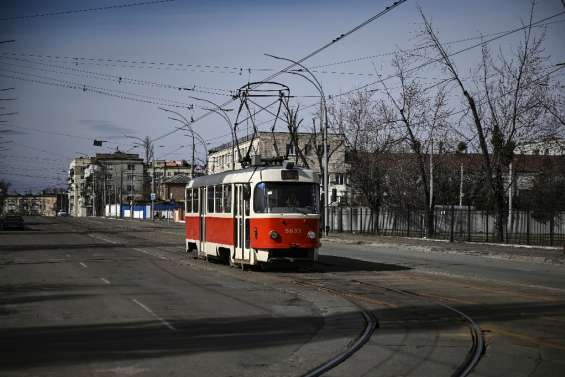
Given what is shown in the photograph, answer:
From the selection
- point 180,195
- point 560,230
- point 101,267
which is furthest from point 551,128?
point 180,195

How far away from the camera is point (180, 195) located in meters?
147

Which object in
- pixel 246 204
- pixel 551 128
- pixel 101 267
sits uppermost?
pixel 551 128

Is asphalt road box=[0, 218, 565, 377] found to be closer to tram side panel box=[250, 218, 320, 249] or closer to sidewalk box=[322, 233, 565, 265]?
tram side panel box=[250, 218, 320, 249]

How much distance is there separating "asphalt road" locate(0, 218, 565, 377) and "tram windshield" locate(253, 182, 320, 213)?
1.79 metres

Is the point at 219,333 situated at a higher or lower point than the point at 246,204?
lower

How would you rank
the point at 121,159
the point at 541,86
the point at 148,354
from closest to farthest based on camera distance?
the point at 148,354
the point at 541,86
the point at 121,159

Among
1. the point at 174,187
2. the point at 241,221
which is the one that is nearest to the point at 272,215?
the point at 241,221

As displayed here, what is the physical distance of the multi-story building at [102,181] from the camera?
154 m

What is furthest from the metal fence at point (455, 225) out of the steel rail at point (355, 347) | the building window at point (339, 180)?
the building window at point (339, 180)

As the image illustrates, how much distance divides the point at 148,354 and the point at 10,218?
58089mm

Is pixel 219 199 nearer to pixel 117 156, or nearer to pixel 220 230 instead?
pixel 220 230

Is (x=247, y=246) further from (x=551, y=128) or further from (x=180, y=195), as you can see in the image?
(x=180, y=195)

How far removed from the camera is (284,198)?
20281 millimetres

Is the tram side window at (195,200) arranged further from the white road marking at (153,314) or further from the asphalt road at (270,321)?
the white road marking at (153,314)
